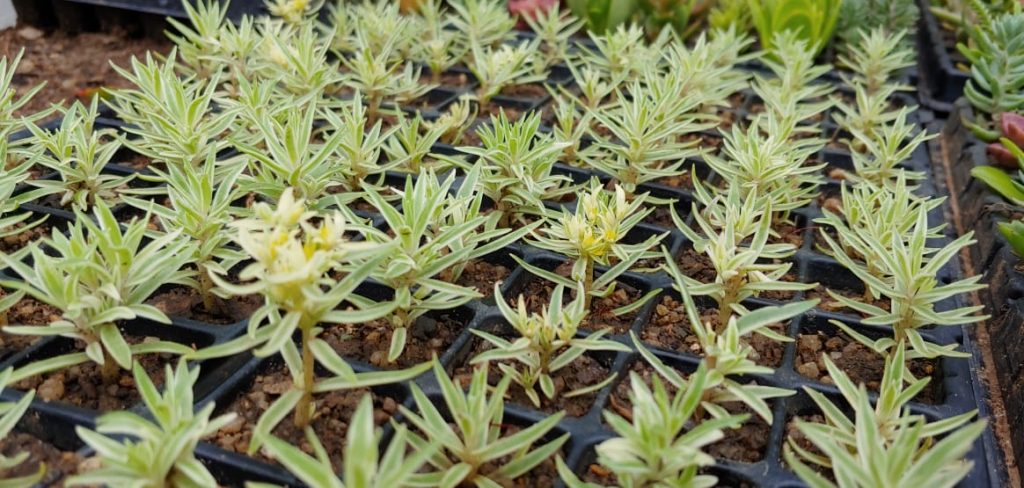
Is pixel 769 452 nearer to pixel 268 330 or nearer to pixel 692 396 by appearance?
pixel 692 396

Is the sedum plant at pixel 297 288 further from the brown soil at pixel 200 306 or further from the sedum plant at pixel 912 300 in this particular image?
the sedum plant at pixel 912 300

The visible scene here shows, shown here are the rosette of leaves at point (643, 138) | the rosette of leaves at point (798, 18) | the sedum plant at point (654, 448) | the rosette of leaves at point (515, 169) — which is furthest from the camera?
the rosette of leaves at point (798, 18)

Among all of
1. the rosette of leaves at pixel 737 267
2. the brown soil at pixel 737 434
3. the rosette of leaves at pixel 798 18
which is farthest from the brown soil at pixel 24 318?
the rosette of leaves at pixel 798 18

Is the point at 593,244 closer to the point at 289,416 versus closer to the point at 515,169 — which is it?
the point at 515,169

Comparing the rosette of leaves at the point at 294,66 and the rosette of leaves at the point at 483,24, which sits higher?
the rosette of leaves at the point at 483,24

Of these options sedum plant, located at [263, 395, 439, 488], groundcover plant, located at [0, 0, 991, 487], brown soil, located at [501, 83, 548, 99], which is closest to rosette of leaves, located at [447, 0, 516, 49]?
brown soil, located at [501, 83, 548, 99]

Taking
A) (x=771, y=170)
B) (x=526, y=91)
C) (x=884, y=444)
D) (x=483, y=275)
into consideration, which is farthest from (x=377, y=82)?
(x=884, y=444)

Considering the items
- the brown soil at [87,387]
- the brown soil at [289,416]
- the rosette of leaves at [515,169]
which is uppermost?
the rosette of leaves at [515,169]

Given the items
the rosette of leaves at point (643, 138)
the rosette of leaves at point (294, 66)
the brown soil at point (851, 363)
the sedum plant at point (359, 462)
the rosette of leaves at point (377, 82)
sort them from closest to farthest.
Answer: the sedum plant at point (359, 462), the brown soil at point (851, 363), the rosette of leaves at point (643, 138), the rosette of leaves at point (294, 66), the rosette of leaves at point (377, 82)
